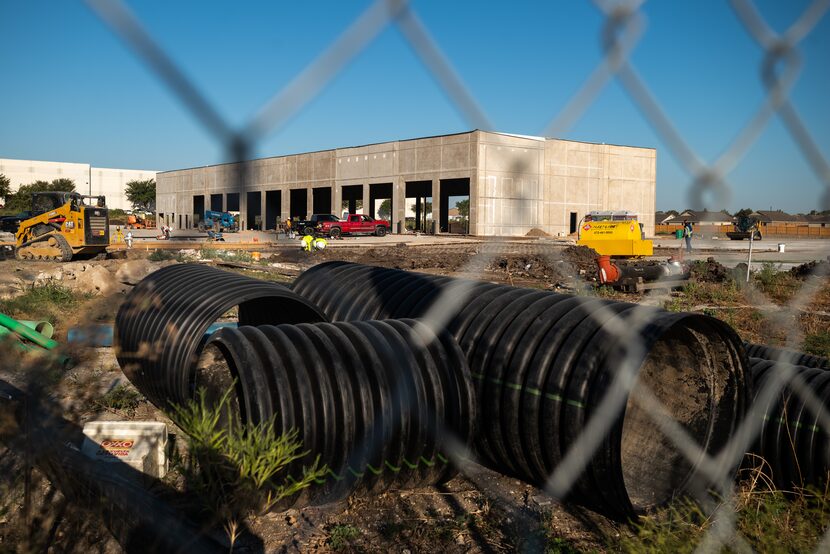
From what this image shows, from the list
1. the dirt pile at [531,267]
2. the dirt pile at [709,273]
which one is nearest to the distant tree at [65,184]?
the dirt pile at [531,267]

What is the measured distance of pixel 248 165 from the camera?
107 centimetres

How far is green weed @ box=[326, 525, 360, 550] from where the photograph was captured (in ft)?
12.7

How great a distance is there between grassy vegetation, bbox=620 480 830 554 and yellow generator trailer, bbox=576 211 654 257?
54.3 ft

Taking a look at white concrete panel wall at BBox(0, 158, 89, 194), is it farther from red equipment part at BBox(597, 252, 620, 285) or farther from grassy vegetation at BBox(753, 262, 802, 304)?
grassy vegetation at BBox(753, 262, 802, 304)

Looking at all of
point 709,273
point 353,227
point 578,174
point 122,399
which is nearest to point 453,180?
point 353,227

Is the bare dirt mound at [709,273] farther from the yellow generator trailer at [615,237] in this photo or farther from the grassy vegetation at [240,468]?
the grassy vegetation at [240,468]

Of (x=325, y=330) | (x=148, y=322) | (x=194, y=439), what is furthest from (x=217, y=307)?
(x=194, y=439)

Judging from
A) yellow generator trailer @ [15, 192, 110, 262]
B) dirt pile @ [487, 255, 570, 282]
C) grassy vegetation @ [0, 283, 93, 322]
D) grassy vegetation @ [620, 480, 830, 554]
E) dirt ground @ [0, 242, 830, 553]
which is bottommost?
dirt ground @ [0, 242, 830, 553]

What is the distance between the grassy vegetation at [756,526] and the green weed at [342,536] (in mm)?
1536

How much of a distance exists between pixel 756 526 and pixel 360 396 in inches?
92.1

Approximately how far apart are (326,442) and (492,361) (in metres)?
1.43

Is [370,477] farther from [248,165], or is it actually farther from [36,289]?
[36,289]

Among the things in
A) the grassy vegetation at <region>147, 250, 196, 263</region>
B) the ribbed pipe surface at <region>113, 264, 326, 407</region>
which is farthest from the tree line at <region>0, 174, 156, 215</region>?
the ribbed pipe surface at <region>113, 264, 326, 407</region>

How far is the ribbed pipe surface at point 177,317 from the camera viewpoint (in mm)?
5668
